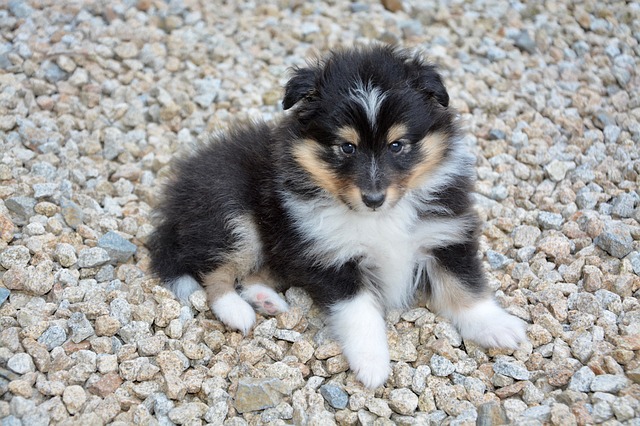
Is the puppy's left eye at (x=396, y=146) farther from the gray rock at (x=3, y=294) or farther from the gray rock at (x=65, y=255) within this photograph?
the gray rock at (x=3, y=294)

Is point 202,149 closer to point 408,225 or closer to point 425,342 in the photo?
point 408,225

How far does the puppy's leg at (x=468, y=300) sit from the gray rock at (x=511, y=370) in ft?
0.42

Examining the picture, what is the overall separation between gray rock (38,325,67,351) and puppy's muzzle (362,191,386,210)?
164 cm

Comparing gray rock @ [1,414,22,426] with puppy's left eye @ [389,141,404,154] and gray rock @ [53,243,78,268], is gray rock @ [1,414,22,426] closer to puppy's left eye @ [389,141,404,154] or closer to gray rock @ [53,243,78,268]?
gray rock @ [53,243,78,268]

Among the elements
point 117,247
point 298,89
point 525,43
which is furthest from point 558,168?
point 117,247

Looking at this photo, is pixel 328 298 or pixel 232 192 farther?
pixel 232 192

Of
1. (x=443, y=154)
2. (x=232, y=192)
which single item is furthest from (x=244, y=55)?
(x=443, y=154)

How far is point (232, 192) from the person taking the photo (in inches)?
166

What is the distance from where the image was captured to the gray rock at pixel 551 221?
14.6 ft

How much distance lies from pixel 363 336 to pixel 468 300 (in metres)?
0.61

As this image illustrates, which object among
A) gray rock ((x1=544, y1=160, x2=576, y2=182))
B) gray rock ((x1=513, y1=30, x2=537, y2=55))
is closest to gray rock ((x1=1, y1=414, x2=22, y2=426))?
gray rock ((x1=544, y1=160, x2=576, y2=182))

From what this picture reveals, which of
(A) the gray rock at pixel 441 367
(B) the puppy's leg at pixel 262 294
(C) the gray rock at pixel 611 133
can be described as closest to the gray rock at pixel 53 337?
(B) the puppy's leg at pixel 262 294

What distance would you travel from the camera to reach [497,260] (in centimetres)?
427

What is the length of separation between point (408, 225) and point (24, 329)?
2013 mm
